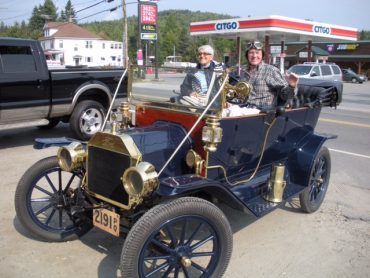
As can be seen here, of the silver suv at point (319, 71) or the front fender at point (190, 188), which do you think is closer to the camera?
the front fender at point (190, 188)

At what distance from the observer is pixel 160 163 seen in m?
3.40

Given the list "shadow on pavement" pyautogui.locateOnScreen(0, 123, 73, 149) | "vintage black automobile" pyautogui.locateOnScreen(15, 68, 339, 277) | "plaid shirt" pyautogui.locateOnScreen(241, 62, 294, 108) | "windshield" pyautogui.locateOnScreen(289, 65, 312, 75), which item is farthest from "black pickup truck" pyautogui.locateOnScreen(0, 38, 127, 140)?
"windshield" pyautogui.locateOnScreen(289, 65, 312, 75)

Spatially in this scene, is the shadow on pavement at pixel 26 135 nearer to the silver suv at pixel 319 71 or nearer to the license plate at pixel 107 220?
the license plate at pixel 107 220

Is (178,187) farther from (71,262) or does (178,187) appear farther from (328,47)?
(328,47)

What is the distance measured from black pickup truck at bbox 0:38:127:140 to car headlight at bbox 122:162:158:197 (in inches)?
146

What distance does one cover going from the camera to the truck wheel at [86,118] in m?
7.73

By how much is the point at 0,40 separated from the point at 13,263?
15.2ft

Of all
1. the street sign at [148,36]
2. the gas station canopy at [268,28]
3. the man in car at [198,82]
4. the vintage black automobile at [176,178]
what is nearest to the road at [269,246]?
the vintage black automobile at [176,178]

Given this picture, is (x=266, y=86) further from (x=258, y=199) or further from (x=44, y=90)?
(x=44, y=90)

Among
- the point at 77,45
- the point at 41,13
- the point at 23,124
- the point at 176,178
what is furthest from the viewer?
the point at 41,13

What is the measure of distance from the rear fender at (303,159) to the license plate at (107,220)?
2.24 metres

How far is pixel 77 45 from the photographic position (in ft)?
251

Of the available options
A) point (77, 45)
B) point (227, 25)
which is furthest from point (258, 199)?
point (77, 45)

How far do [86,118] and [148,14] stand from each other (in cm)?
2686
